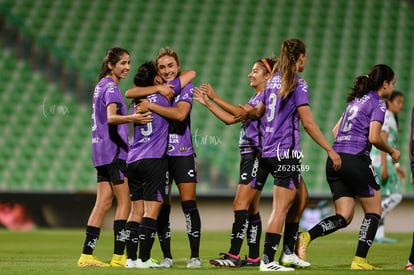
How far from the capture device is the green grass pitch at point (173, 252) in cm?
841

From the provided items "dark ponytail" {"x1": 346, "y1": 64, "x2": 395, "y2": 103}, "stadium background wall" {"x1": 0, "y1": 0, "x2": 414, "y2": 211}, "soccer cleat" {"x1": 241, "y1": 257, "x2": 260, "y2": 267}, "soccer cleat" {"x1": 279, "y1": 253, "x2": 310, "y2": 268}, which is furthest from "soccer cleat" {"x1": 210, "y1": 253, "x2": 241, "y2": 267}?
"stadium background wall" {"x1": 0, "y1": 0, "x2": 414, "y2": 211}

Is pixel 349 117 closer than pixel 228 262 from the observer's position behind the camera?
Yes

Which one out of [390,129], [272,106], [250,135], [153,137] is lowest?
[153,137]

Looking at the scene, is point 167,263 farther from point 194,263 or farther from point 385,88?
point 385,88

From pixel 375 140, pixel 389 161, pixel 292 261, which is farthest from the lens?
pixel 389 161

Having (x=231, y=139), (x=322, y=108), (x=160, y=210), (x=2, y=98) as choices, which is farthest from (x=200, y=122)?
(x=160, y=210)

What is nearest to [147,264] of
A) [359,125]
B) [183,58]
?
[359,125]

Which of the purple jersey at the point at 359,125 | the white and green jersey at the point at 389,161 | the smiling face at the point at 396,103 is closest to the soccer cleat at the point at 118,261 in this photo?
the purple jersey at the point at 359,125

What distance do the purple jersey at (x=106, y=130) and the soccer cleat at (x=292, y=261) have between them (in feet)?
6.12

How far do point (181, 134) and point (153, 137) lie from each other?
1.07 ft

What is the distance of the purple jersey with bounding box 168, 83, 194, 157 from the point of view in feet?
29.8

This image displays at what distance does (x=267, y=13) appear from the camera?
2400 centimetres

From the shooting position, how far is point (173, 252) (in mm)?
11844

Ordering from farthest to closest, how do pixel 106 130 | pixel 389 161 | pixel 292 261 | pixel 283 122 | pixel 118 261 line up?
1. pixel 389 161
2. pixel 106 130
3. pixel 118 261
4. pixel 292 261
5. pixel 283 122
